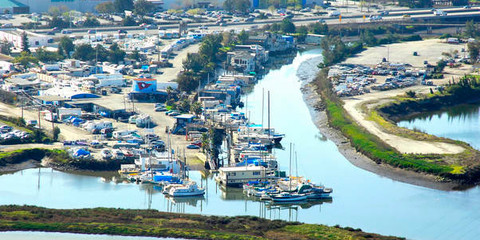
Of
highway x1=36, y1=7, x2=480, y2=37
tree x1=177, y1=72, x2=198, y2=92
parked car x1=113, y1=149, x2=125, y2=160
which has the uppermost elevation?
highway x1=36, y1=7, x2=480, y2=37

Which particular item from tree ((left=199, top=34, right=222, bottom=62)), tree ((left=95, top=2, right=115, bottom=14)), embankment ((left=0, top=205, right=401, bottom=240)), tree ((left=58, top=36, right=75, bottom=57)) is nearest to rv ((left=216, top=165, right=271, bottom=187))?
embankment ((left=0, top=205, right=401, bottom=240))

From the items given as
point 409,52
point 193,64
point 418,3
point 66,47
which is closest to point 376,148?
point 193,64

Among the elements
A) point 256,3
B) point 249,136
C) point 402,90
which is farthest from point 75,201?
point 256,3

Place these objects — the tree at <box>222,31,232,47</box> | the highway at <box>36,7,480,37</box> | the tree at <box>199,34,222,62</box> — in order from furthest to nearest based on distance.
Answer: the highway at <box>36,7,480,37</box> < the tree at <box>222,31,232,47</box> < the tree at <box>199,34,222,62</box>

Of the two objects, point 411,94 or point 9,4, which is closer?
point 411,94

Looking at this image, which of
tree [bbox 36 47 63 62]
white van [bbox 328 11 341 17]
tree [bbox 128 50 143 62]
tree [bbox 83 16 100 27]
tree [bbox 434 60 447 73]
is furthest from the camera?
white van [bbox 328 11 341 17]

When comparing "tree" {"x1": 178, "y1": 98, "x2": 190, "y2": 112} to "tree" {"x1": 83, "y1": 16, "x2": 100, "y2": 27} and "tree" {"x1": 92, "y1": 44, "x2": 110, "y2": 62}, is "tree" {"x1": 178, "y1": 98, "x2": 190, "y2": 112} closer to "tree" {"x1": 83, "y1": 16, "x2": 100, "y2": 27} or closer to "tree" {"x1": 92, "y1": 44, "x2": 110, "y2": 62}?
"tree" {"x1": 92, "y1": 44, "x2": 110, "y2": 62}

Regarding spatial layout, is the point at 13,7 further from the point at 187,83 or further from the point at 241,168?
the point at 241,168

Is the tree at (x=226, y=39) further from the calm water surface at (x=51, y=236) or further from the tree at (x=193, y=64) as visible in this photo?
the calm water surface at (x=51, y=236)

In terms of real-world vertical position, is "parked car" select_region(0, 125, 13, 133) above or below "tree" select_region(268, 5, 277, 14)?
below
